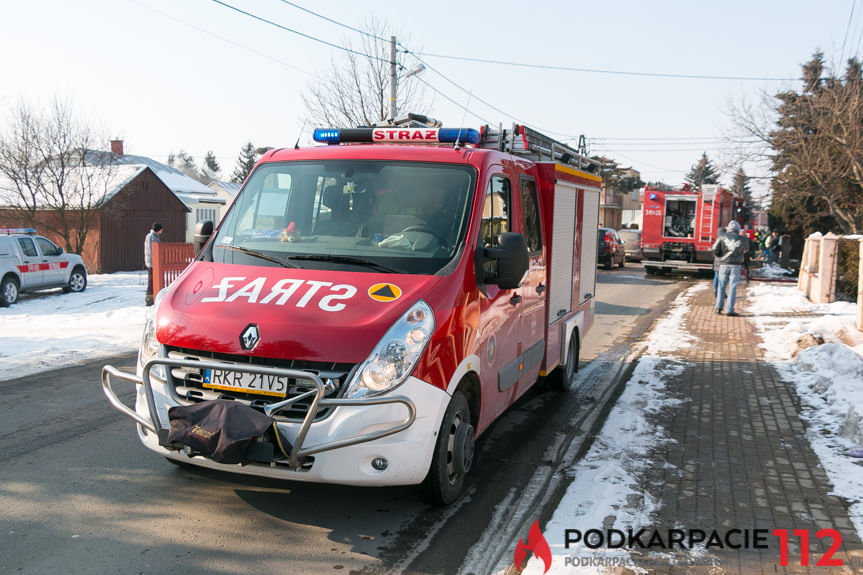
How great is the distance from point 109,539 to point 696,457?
4272 mm

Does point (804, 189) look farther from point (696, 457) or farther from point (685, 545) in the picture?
point (685, 545)

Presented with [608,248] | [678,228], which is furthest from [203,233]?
[608,248]

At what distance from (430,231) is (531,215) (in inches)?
64.8

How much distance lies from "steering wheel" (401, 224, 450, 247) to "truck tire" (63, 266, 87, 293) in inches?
658

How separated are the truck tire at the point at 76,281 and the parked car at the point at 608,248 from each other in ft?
59.3

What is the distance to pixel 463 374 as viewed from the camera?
4332 mm

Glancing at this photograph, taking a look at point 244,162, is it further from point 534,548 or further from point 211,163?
point 534,548

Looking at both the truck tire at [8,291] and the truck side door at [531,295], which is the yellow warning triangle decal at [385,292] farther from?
the truck tire at [8,291]

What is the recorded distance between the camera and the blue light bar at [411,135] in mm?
5551

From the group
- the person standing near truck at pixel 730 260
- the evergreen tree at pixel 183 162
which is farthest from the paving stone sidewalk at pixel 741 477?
the evergreen tree at pixel 183 162

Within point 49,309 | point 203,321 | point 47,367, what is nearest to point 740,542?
point 203,321

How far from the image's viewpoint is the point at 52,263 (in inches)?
698

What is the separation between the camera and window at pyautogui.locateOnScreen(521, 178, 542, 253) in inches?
229

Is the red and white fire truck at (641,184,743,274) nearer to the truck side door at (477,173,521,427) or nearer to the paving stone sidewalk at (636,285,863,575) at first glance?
the paving stone sidewalk at (636,285,863,575)
